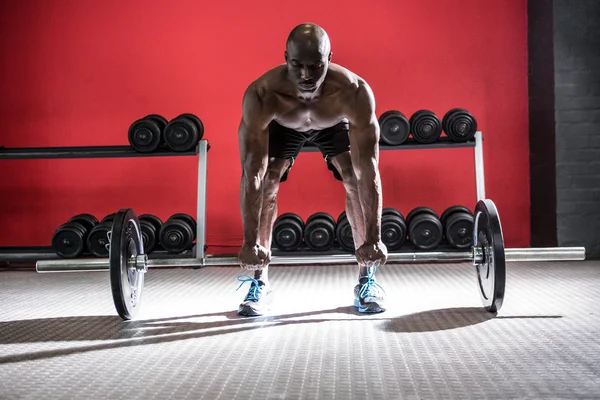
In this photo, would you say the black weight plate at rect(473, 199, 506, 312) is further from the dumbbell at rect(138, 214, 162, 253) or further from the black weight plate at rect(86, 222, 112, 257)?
the black weight plate at rect(86, 222, 112, 257)

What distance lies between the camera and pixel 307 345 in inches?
82.0

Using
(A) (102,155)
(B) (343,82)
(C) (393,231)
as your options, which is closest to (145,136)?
(A) (102,155)

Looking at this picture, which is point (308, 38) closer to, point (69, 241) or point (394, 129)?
point (394, 129)

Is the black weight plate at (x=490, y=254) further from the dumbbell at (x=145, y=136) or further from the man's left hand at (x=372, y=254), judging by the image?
the dumbbell at (x=145, y=136)

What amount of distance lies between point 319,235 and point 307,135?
1.55 m

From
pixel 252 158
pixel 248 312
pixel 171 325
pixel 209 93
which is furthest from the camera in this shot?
pixel 209 93

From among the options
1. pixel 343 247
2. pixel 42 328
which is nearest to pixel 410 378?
pixel 42 328

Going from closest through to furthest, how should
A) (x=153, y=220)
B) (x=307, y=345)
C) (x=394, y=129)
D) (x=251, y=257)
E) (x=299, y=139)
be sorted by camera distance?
(x=307, y=345)
(x=251, y=257)
(x=299, y=139)
(x=394, y=129)
(x=153, y=220)

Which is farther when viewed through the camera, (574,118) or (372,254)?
(574,118)

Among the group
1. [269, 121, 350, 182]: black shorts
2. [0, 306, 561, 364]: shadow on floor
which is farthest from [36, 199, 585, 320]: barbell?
[269, 121, 350, 182]: black shorts

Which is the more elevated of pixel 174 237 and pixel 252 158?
pixel 252 158

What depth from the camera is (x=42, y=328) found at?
2.43 m

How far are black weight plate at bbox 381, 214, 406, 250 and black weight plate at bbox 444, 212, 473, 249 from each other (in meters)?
0.33

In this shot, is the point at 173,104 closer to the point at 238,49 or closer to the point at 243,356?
the point at 238,49
